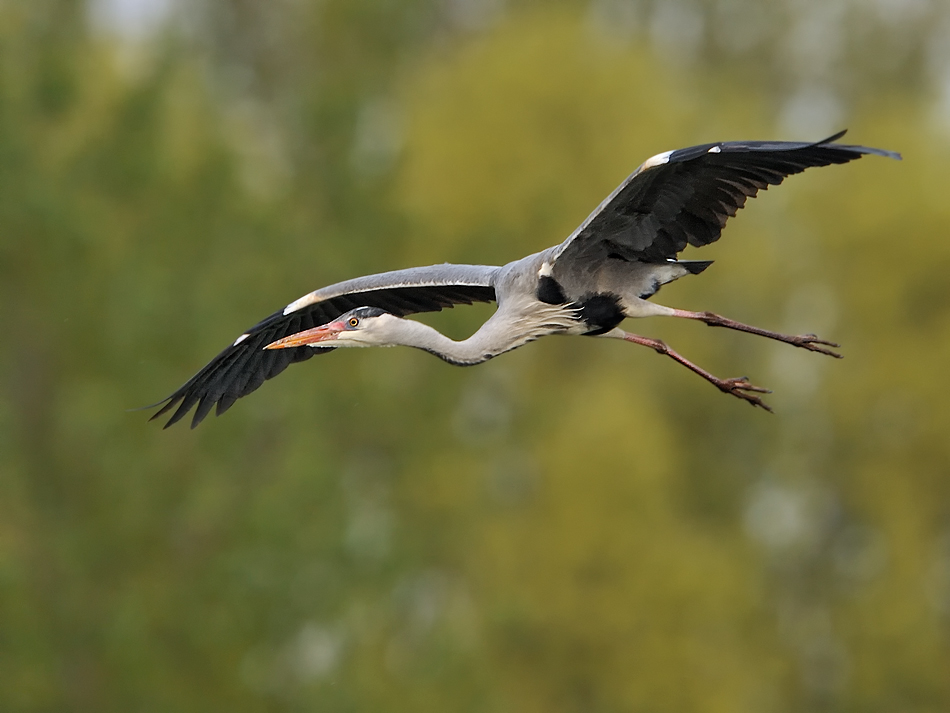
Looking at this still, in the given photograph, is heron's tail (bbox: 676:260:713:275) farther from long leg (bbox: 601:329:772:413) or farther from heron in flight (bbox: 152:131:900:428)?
long leg (bbox: 601:329:772:413)

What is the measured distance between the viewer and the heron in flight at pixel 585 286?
8086 millimetres

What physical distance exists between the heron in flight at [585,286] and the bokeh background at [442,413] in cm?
836

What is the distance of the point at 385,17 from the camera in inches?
1107

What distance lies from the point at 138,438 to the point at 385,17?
1186cm

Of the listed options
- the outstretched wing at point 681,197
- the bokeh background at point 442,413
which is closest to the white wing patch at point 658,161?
the outstretched wing at point 681,197

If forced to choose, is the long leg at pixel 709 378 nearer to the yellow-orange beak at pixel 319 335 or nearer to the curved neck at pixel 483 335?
the curved neck at pixel 483 335

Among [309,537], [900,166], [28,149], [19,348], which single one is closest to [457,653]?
[309,537]

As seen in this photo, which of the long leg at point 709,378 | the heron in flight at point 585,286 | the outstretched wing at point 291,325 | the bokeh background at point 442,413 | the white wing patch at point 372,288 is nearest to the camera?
the heron in flight at point 585,286

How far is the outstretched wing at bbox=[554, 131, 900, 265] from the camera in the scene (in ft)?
25.4

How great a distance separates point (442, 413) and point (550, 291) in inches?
577

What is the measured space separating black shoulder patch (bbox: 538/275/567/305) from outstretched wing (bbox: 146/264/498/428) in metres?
0.60

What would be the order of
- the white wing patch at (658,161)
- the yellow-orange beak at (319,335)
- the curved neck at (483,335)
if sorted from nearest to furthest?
1. the white wing patch at (658,161)
2. the curved neck at (483,335)
3. the yellow-orange beak at (319,335)

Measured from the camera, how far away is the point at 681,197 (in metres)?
8.37

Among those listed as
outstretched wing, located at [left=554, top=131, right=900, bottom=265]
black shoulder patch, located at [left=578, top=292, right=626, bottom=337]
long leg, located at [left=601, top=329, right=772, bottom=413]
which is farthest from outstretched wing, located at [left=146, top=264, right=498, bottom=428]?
outstretched wing, located at [left=554, top=131, right=900, bottom=265]
